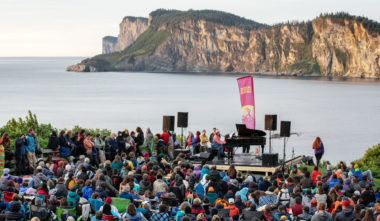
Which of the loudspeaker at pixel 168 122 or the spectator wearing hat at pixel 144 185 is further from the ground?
the loudspeaker at pixel 168 122

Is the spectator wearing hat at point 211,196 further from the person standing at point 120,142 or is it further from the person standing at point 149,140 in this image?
the person standing at point 149,140

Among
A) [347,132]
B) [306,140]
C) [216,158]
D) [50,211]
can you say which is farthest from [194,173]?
[347,132]

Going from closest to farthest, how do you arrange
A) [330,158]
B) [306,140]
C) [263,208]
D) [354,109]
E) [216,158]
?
[263,208], [216,158], [330,158], [306,140], [354,109]

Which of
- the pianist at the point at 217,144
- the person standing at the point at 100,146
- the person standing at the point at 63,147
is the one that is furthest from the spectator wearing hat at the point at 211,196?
the pianist at the point at 217,144

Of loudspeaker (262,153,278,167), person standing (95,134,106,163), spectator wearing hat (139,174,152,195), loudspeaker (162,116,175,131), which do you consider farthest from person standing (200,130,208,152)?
spectator wearing hat (139,174,152,195)

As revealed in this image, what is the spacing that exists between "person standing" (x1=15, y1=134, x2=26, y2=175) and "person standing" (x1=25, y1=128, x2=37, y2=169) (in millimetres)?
145

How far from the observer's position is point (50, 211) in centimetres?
1078

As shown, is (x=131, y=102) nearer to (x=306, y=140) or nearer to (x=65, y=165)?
(x=306, y=140)

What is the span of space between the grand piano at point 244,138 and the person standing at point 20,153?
7.59m

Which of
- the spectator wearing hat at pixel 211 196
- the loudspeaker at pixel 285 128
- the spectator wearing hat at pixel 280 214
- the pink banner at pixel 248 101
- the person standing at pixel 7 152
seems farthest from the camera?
the pink banner at pixel 248 101

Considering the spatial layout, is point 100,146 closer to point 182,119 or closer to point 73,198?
point 182,119

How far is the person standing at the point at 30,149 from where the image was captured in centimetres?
1667

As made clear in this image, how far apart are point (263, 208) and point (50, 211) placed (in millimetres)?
4330

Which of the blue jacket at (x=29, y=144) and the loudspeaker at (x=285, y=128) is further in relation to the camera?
the loudspeaker at (x=285, y=128)
